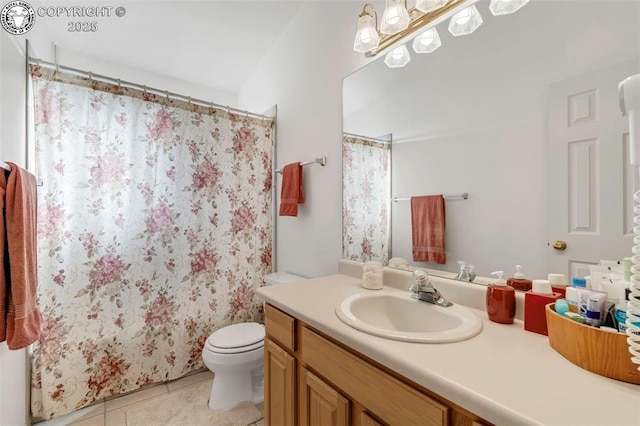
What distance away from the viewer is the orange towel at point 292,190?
6.17 feet

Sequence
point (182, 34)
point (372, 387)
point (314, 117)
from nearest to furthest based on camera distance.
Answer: point (372, 387) → point (314, 117) → point (182, 34)

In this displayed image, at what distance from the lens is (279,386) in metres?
1.11

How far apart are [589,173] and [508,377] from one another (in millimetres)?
630

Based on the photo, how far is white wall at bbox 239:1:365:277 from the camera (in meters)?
1.63

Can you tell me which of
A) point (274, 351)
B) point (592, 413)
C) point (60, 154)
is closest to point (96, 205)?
point (60, 154)

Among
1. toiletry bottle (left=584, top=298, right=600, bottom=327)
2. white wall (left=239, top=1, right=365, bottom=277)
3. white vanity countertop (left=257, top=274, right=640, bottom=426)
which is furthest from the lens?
white wall (left=239, top=1, right=365, bottom=277)

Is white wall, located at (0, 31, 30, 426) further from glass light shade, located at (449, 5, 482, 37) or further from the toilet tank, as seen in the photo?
glass light shade, located at (449, 5, 482, 37)

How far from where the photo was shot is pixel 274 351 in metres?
1.15

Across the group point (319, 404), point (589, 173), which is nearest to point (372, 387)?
point (319, 404)

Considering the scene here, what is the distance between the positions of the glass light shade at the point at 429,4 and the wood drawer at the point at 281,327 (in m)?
1.35

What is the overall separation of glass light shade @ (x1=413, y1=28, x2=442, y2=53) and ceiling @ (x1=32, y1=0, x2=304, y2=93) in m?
1.14

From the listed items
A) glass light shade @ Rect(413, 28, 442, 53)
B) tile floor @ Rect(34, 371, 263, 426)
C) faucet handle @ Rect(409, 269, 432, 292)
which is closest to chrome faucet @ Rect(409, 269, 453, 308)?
faucet handle @ Rect(409, 269, 432, 292)

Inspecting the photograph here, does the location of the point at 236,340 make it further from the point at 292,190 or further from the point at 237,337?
the point at 292,190

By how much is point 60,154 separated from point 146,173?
0.42 meters
